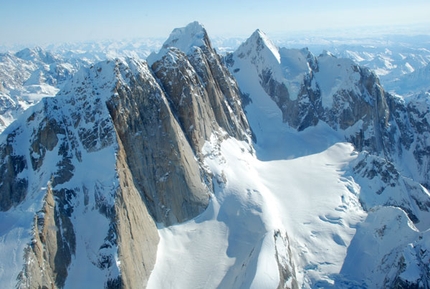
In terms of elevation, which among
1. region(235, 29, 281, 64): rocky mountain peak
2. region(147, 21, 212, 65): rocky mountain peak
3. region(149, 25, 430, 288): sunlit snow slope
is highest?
region(147, 21, 212, 65): rocky mountain peak

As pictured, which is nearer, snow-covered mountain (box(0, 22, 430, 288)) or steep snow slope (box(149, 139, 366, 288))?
snow-covered mountain (box(0, 22, 430, 288))

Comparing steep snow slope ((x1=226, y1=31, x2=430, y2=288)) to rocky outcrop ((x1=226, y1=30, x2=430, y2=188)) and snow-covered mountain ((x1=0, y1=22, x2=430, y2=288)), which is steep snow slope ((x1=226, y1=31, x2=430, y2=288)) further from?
snow-covered mountain ((x1=0, y1=22, x2=430, y2=288))

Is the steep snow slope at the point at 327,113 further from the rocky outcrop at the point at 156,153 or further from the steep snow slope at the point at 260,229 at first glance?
the rocky outcrop at the point at 156,153

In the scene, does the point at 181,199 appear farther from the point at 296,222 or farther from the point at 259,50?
the point at 259,50

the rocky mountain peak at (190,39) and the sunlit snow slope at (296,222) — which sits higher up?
the rocky mountain peak at (190,39)

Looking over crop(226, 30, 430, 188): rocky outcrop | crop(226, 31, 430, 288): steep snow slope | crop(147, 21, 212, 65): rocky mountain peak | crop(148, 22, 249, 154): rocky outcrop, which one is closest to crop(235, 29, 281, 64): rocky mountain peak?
crop(226, 30, 430, 188): rocky outcrop

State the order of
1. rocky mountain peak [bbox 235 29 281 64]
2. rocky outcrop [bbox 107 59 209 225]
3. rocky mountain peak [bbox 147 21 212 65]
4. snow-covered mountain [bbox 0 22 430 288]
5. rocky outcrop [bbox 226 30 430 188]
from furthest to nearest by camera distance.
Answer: rocky mountain peak [bbox 235 29 281 64], rocky outcrop [bbox 226 30 430 188], rocky mountain peak [bbox 147 21 212 65], rocky outcrop [bbox 107 59 209 225], snow-covered mountain [bbox 0 22 430 288]

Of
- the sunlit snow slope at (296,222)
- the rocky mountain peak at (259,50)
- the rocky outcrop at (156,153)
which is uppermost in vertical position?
the rocky mountain peak at (259,50)

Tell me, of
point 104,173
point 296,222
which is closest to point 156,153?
point 104,173

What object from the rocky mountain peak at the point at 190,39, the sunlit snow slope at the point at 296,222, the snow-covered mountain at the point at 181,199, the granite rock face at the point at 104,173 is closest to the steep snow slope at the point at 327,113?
the sunlit snow slope at the point at 296,222
